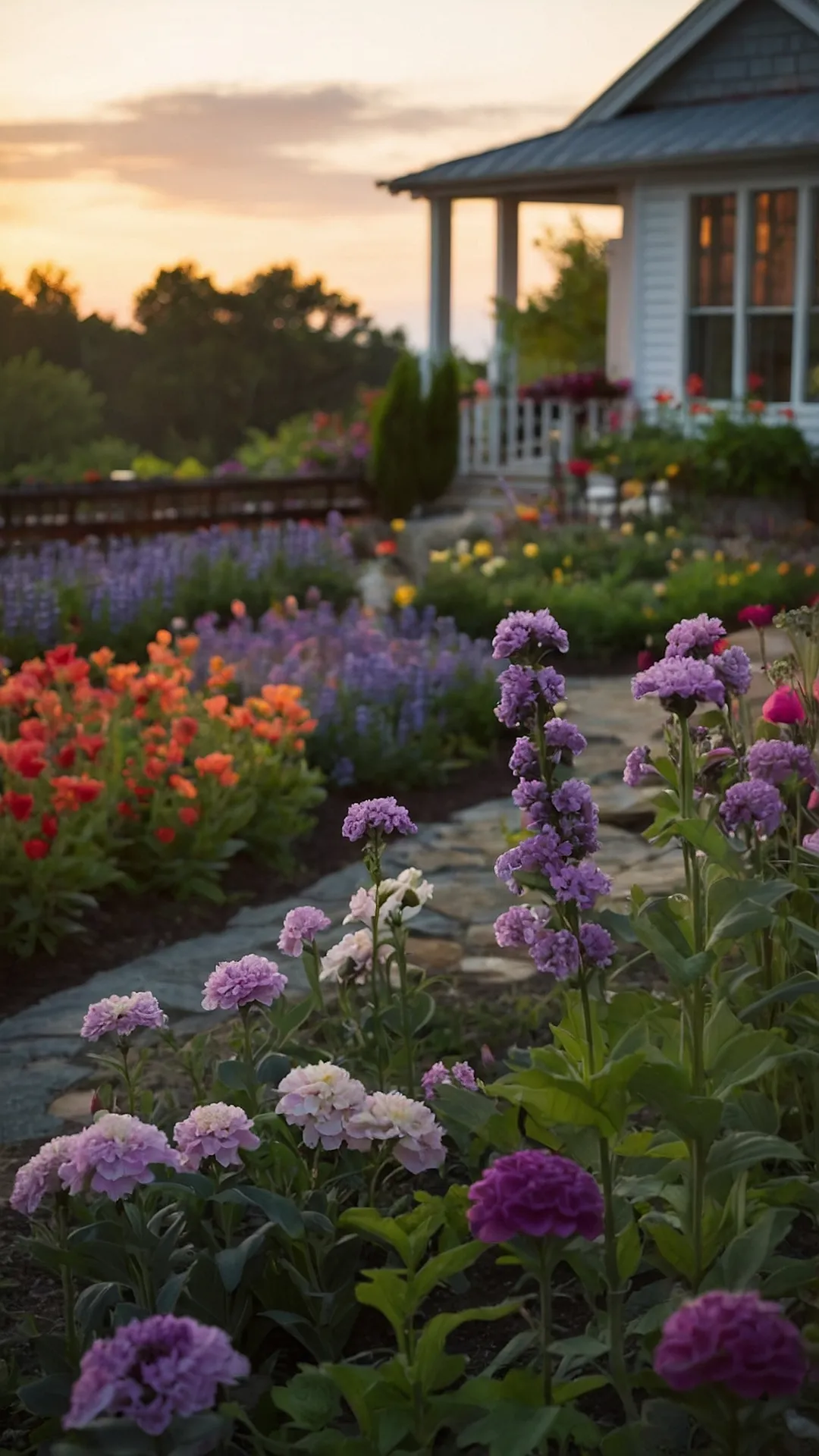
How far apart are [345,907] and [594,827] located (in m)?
2.93

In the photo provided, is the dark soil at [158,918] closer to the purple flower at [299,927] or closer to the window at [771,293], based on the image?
the purple flower at [299,927]

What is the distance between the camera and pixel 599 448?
13562 mm

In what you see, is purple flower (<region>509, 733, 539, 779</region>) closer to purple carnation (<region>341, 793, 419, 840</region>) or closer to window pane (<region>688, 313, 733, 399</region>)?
purple carnation (<region>341, 793, 419, 840</region>)

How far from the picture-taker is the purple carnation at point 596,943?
2211 millimetres

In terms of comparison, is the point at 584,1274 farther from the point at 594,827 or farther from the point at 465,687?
the point at 465,687

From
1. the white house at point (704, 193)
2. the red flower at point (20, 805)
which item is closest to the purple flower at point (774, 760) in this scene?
the red flower at point (20, 805)

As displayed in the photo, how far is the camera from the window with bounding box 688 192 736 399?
46.1 ft

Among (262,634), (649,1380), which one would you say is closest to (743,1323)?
(649,1380)

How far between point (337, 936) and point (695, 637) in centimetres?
267

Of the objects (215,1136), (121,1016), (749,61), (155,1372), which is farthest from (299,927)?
(749,61)

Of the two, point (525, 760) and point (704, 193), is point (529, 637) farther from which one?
point (704, 193)

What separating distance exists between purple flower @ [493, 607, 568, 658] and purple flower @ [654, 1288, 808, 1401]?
36.5 inches

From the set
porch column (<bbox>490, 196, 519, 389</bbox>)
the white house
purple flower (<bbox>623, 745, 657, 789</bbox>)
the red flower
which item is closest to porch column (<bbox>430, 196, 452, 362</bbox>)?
the white house

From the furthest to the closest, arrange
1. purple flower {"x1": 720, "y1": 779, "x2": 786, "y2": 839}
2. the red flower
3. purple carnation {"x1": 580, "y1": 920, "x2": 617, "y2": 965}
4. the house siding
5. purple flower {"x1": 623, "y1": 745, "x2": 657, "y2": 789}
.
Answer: the house siding
the red flower
purple flower {"x1": 623, "y1": 745, "x2": 657, "y2": 789}
purple flower {"x1": 720, "y1": 779, "x2": 786, "y2": 839}
purple carnation {"x1": 580, "y1": 920, "x2": 617, "y2": 965}
